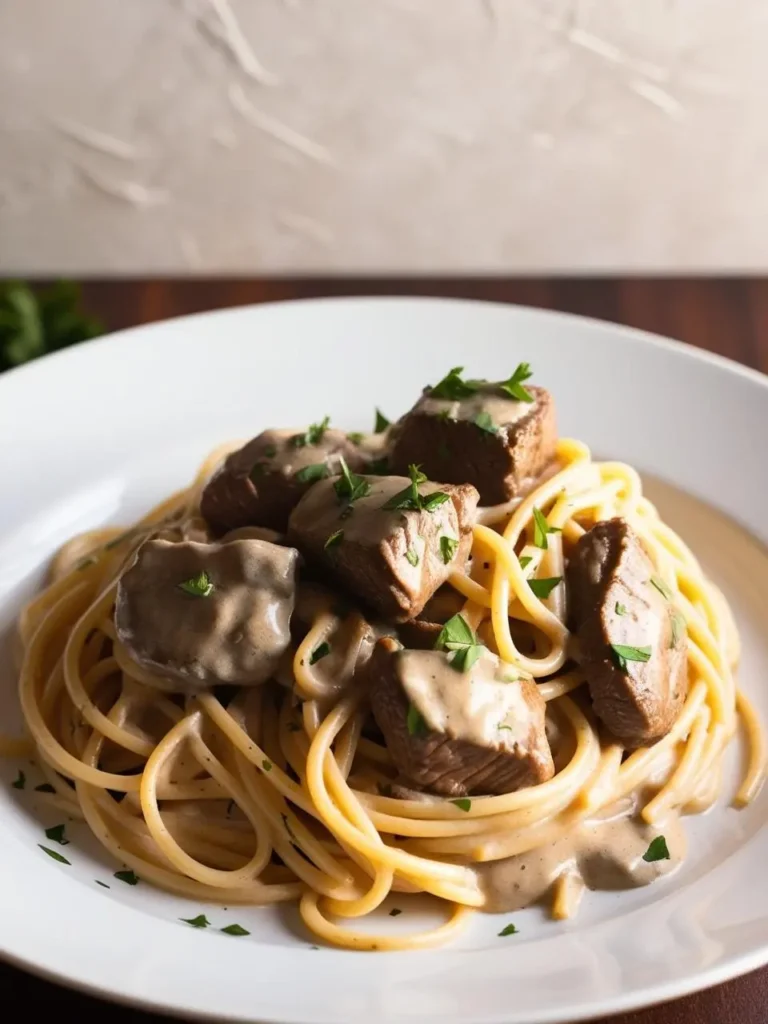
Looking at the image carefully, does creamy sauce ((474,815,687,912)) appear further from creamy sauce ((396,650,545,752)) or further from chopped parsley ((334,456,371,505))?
chopped parsley ((334,456,371,505))

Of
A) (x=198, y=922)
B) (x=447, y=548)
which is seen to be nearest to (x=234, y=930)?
(x=198, y=922)

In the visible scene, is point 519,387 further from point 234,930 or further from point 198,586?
point 234,930

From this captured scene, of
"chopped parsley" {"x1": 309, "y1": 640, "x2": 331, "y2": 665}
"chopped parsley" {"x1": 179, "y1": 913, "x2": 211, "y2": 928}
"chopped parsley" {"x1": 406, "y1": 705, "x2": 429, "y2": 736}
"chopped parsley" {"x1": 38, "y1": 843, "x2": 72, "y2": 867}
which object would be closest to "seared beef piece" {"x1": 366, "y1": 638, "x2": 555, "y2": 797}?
"chopped parsley" {"x1": 406, "y1": 705, "x2": 429, "y2": 736}

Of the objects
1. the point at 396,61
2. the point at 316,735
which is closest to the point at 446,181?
the point at 396,61

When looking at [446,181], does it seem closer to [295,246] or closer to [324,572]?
[295,246]

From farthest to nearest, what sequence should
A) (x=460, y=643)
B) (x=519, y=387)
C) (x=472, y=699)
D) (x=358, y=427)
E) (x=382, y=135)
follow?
(x=382, y=135) < (x=358, y=427) < (x=519, y=387) < (x=460, y=643) < (x=472, y=699)

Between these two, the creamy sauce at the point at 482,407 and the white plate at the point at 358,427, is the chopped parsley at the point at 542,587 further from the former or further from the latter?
the white plate at the point at 358,427

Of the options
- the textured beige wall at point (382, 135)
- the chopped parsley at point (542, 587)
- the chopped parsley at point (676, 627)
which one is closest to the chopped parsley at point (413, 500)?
the chopped parsley at point (542, 587)
